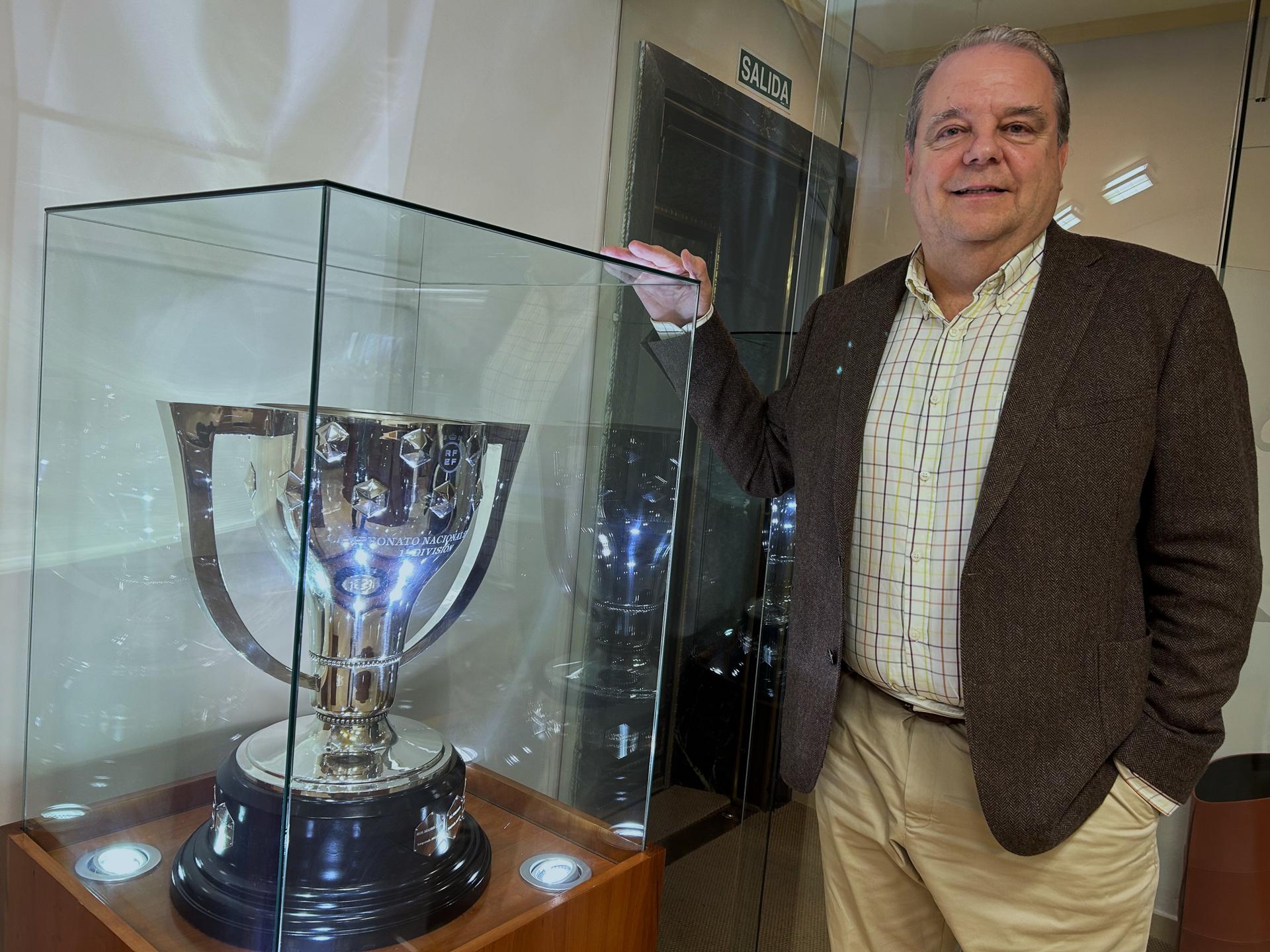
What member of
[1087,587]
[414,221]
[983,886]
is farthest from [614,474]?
[983,886]

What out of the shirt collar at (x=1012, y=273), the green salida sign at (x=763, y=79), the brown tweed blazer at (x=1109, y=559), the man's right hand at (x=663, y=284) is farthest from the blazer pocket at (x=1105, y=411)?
the green salida sign at (x=763, y=79)

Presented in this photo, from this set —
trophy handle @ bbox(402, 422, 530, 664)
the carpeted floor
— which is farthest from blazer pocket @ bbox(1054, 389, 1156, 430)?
the carpeted floor

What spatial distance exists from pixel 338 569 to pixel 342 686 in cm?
17

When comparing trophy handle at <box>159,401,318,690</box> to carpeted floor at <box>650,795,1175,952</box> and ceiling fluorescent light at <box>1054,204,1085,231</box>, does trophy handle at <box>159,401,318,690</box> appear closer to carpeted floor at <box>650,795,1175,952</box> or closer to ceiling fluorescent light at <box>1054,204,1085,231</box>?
carpeted floor at <box>650,795,1175,952</box>

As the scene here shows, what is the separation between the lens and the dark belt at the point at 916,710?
4.08 feet

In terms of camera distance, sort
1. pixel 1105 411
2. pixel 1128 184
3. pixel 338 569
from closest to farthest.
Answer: pixel 338 569 → pixel 1105 411 → pixel 1128 184

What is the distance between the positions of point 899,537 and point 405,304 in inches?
28.2

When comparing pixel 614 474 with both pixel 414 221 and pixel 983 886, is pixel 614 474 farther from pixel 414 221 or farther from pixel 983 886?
pixel 983 886

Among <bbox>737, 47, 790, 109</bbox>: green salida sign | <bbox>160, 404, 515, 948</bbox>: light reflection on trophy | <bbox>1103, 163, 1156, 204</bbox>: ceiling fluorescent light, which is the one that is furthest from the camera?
<bbox>737, 47, 790, 109</bbox>: green salida sign

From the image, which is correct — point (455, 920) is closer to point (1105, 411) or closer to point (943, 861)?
point (943, 861)

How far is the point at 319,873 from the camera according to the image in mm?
946

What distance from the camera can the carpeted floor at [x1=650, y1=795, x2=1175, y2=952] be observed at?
1.99m

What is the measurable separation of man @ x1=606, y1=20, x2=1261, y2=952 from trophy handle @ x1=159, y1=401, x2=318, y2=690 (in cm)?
54

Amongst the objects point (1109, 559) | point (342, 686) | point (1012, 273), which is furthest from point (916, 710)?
point (342, 686)
